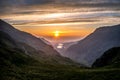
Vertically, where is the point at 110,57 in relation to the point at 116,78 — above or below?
below

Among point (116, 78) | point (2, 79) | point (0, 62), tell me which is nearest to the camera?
point (116, 78)

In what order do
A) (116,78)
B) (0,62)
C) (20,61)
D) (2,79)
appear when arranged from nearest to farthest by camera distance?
1. (116,78)
2. (2,79)
3. (0,62)
4. (20,61)

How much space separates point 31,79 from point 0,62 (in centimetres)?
5792

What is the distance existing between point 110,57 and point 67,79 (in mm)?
112549

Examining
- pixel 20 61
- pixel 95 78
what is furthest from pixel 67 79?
pixel 20 61

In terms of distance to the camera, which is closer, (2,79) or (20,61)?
(2,79)

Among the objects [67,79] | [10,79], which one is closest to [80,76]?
[67,79]

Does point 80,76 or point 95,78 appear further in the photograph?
point 80,76

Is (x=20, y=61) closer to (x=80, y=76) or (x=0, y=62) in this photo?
(x=0, y=62)

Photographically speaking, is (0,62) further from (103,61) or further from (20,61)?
(103,61)

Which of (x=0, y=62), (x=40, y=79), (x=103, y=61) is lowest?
(x=103, y=61)

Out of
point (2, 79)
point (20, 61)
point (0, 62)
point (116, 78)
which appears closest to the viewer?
point (116, 78)

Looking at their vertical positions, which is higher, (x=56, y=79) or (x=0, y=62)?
(x=56, y=79)

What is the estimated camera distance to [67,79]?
285ft
